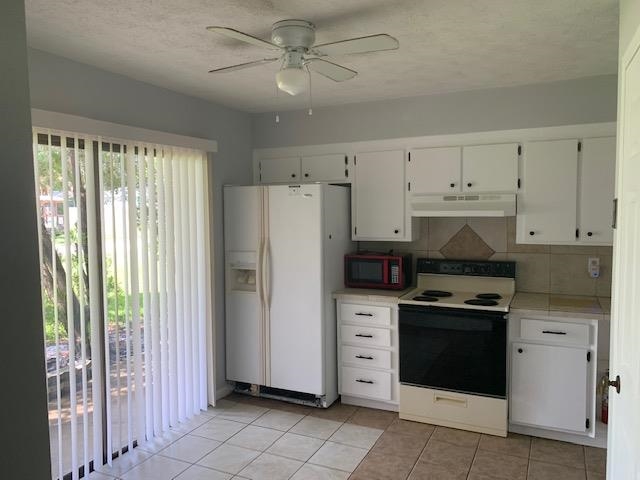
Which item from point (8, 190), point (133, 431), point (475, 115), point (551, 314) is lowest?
point (133, 431)

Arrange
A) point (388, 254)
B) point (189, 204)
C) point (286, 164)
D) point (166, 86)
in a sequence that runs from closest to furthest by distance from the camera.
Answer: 1. point (166, 86)
2. point (189, 204)
3. point (388, 254)
4. point (286, 164)

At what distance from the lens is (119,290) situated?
3.10 metres

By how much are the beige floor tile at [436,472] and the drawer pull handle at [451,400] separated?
54cm

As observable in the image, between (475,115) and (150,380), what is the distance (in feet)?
10.1

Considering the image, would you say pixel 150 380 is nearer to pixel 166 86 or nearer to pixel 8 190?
pixel 166 86

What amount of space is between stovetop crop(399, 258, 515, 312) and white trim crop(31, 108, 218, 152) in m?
1.96

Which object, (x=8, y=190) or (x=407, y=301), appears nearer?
(x=8, y=190)

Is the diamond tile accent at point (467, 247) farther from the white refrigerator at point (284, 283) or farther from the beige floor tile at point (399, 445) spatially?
the beige floor tile at point (399, 445)

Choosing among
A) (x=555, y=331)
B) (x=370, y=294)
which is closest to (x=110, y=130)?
(x=370, y=294)

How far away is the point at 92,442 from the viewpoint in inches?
119

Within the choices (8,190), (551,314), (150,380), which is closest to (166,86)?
(150,380)

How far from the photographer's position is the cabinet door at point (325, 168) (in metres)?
4.16

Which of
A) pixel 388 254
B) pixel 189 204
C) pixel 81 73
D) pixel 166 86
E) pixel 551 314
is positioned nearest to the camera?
pixel 81 73

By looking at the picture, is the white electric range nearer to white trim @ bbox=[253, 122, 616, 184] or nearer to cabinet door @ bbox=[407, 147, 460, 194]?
cabinet door @ bbox=[407, 147, 460, 194]
